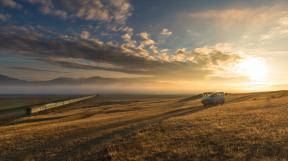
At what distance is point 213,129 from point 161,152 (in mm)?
6135

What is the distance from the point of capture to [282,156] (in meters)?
10.4

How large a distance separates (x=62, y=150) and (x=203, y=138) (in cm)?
933

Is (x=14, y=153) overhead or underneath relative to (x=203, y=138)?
A: underneath

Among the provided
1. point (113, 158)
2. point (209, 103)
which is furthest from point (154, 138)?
point (209, 103)

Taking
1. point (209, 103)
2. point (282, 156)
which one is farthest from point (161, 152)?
point (209, 103)

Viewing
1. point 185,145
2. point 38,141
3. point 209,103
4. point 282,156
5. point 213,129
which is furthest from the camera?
point 209,103

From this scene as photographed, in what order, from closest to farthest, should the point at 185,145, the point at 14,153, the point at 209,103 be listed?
the point at 185,145
the point at 14,153
the point at 209,103

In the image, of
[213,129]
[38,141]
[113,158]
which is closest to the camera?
[113,158]

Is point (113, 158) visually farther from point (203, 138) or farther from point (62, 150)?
point (203, 138)

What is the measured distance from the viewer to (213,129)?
17125 mm

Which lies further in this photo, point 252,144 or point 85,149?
point 85,149

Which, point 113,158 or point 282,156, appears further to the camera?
point 113,158

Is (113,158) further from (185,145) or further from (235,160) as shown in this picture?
(235,160)

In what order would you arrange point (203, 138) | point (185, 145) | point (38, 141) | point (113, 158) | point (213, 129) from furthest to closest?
point (38, 141)
point (213, 129)
point (203, 138)
point (185, 145)
point (113, 158)
